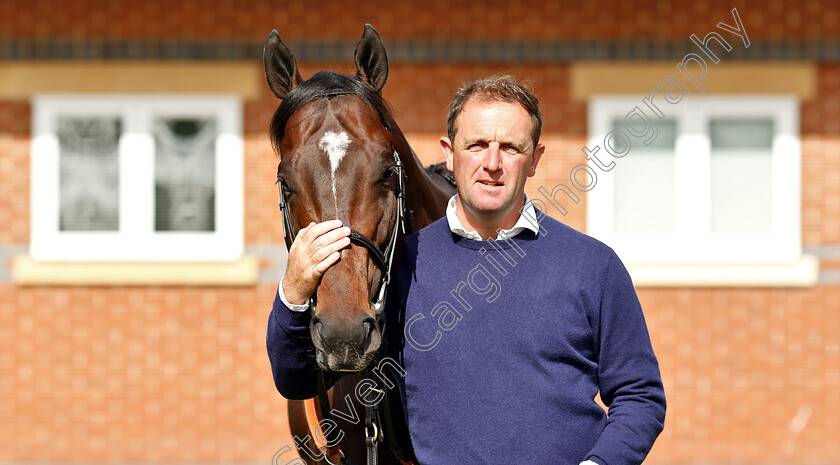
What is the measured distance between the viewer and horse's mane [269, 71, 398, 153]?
103 inches

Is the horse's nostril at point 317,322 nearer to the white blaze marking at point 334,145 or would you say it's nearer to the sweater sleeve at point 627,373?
the white blaze marking at point 334,145

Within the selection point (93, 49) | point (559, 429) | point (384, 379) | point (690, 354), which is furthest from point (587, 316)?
point (93, 49)

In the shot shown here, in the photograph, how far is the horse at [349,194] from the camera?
85.0 inches

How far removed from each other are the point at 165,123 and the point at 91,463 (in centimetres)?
270

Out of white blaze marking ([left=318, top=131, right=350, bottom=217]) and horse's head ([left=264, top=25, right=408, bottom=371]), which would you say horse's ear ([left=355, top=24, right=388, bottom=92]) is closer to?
horse's head ([left=264, top=25, right=408, bottom=371])

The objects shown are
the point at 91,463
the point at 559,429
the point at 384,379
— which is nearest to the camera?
the point at 559,429

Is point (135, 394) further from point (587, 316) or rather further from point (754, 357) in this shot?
point (587, 316)

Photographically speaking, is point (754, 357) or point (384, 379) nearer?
point (384, 379)

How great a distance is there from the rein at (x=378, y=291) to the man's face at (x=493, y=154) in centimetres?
29

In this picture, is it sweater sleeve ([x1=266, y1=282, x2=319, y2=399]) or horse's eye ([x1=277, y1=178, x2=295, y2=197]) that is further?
horse's eye ([x1=277, y1=178, x2=295, y2=197])

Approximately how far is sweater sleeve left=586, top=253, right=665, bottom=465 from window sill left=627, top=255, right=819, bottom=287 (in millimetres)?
4625

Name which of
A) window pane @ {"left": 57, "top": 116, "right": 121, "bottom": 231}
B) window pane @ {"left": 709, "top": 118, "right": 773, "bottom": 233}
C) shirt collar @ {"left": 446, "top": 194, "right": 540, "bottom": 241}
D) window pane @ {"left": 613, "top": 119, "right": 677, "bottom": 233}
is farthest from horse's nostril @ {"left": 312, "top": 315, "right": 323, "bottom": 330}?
window pane @ {"left": 709, "top": 118, "right": 773, "bottom": 233}

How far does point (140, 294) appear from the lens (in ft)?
21.9

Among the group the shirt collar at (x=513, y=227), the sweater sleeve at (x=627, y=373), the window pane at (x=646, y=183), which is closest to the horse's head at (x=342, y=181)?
the shirt collar at (x=513, y=227)
